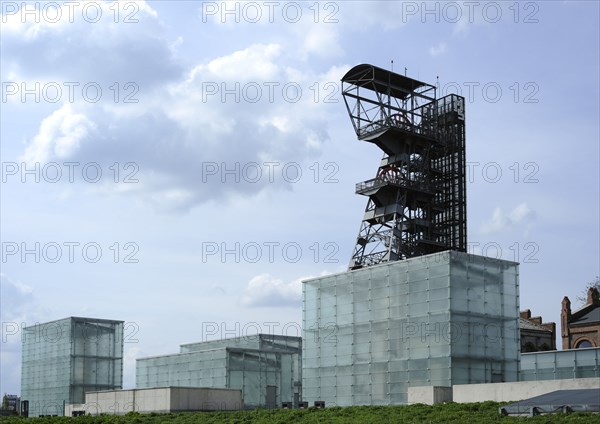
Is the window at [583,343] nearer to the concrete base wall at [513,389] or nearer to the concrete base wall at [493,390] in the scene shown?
the concrete base wall at [493,390]

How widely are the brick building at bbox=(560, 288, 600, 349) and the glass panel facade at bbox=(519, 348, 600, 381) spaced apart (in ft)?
135

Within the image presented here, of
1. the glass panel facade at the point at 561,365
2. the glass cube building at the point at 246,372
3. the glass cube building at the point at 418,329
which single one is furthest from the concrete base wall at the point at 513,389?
the glass cube building at the point at 246,372

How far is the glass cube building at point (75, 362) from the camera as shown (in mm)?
101312

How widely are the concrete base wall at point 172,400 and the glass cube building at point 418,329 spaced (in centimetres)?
774

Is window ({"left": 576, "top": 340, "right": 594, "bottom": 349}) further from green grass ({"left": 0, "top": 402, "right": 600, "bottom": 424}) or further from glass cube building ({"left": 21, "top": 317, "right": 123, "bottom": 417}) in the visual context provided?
green grass ({"left": 0, "top": 402, "right": 600, "bottom": 424})

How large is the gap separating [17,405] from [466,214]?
60330 millimetres

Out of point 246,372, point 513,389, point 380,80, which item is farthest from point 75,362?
point 513,389

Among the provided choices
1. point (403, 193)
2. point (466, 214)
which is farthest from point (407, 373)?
point (466, 214)

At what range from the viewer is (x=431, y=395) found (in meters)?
53.5

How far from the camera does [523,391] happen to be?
47281 mm

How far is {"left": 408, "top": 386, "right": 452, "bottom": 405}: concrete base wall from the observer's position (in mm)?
53406

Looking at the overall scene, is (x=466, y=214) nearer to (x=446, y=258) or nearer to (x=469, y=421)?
(x=446, y=258)

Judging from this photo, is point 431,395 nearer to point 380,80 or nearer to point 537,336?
point 380,80

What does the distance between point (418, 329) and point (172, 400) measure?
65.0 ft
